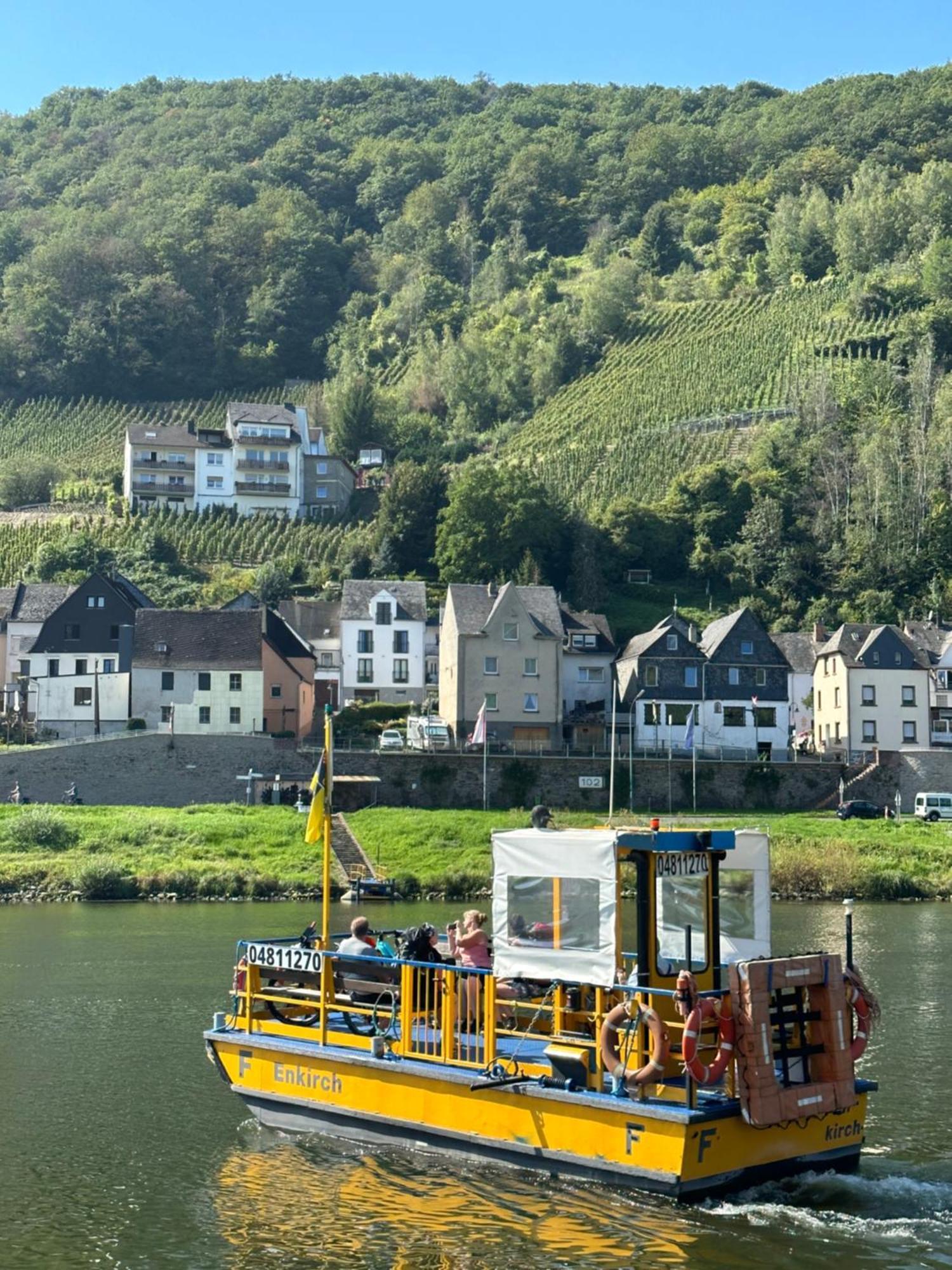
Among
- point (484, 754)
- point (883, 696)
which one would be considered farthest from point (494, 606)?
point (883, 696)

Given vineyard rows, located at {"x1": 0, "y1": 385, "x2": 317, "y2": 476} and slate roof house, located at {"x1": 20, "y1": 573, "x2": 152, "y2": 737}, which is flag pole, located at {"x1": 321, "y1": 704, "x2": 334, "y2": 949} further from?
vineyard rows, located at {"x1": 0, "y1": 385, "x2": 317, "y2": 476}

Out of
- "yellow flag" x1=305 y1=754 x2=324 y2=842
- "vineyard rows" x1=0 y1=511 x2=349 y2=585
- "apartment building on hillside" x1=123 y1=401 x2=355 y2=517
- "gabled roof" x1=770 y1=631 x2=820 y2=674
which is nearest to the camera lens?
"yellow flag" x1=305 y1=754 x2=324 y2=842

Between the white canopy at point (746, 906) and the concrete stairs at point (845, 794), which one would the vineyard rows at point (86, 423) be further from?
the white canopy at point (746, 906)

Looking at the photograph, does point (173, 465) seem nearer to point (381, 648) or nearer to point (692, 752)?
point (381, 648)

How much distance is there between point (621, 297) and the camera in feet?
554

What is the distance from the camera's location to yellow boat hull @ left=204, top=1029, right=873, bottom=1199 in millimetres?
18516

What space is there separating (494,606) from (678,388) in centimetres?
6645

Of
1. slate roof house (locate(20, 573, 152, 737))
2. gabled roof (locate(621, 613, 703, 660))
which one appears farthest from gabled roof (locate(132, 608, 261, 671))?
gabled roof (locate(621, 613, 703, 660))

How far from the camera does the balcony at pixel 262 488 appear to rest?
13125 centimetres

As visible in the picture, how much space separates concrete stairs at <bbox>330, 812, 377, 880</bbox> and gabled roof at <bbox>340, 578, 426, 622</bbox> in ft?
99.6

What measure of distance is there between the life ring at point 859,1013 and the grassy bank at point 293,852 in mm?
37192

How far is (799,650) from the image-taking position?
97.8 meters

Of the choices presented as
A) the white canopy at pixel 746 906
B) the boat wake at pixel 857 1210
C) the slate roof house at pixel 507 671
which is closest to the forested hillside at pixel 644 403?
the slate roof house at pixel 507 671

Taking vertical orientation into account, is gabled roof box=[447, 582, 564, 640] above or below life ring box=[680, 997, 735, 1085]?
above
